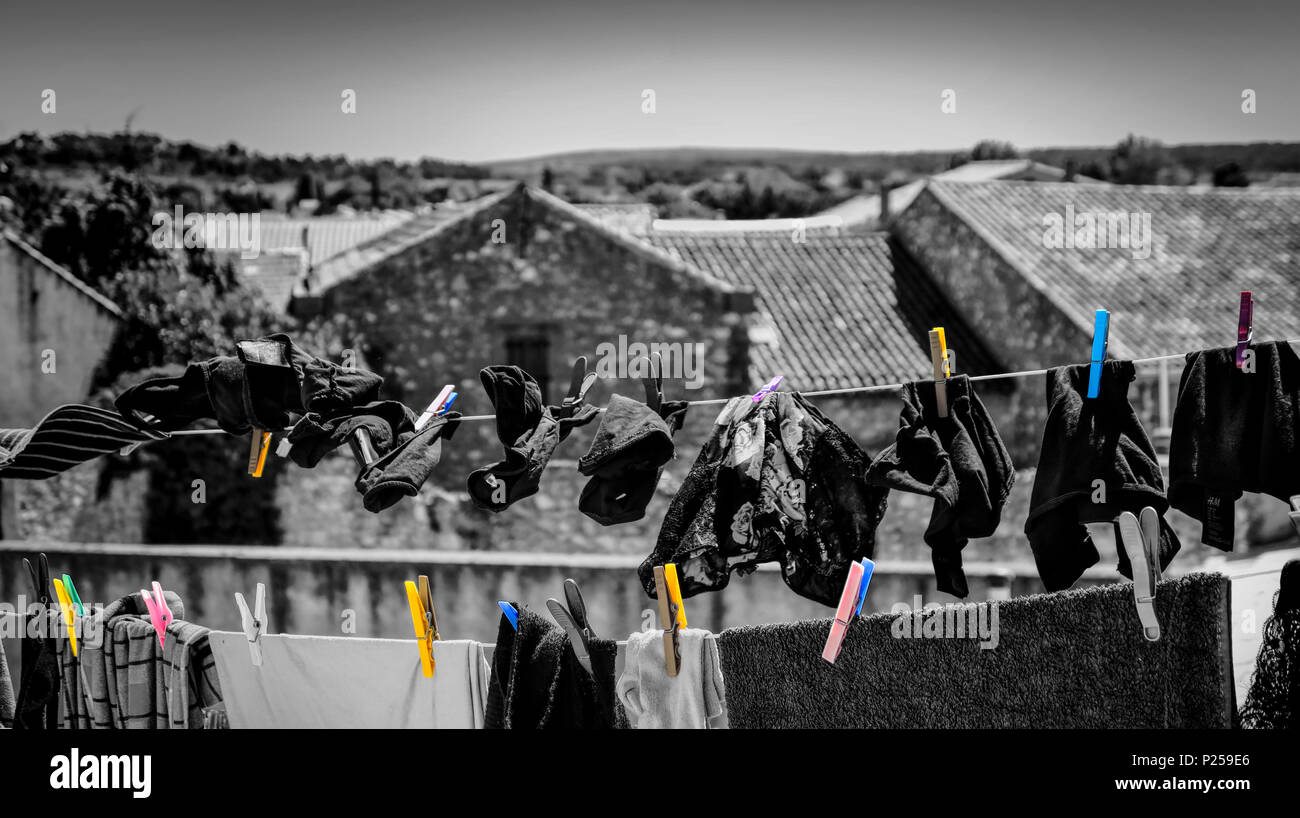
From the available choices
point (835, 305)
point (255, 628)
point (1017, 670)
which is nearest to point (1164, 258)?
point (835, 305)

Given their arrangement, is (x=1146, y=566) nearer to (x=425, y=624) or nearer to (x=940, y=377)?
(x=940, y=377)

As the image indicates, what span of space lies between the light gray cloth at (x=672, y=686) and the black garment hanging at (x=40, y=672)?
1.86 meters

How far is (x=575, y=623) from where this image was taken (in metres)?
3.46

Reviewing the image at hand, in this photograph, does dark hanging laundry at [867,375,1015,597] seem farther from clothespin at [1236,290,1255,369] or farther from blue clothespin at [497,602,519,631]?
blue clothespin at [497,602,519,631]

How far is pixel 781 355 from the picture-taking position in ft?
57.6

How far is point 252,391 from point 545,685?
1.27 meters

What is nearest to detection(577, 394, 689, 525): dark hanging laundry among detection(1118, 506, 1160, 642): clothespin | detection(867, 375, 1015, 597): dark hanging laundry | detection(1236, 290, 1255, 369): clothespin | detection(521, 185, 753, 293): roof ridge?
detection(867, 375, 1015, 597): dark hanging laundry

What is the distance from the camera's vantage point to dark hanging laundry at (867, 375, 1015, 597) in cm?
324

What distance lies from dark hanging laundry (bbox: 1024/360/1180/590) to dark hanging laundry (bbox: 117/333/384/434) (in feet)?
6.73

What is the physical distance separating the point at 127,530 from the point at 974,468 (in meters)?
13.4

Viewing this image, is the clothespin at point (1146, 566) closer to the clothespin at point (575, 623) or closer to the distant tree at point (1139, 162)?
the clothespin at point (575, 623)

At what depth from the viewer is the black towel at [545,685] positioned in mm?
3432

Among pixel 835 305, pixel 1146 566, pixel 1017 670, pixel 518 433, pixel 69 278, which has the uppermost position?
pixel 69 278
